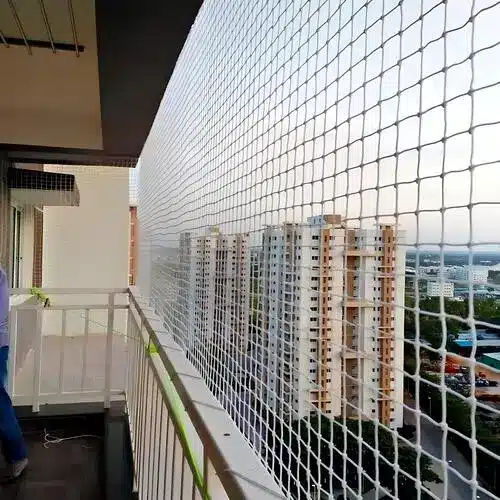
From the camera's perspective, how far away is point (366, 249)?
3.30 ft

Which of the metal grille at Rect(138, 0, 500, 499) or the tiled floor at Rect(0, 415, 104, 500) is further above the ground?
the metal grille at Rect(138, 0, 500, 499)

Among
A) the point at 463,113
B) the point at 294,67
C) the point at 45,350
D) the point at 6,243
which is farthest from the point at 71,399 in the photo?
the point at 45,350

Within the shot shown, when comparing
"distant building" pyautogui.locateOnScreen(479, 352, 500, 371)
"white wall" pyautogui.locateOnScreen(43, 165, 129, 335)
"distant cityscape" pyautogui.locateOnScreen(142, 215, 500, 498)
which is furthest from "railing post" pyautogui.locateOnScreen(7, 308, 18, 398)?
"white wall" pyautogui.locateOnScreen(43, 165, 129, 335)

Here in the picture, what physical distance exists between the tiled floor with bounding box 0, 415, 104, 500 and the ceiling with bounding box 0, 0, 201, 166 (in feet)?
6.83

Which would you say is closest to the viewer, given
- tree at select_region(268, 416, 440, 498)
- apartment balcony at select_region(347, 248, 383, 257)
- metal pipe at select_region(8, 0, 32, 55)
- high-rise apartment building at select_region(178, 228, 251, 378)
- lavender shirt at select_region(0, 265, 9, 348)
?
tree at select_region(268, 416, 440, 498)

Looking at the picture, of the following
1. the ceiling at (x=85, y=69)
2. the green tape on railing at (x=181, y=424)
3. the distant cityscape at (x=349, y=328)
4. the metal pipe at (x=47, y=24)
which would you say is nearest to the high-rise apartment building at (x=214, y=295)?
the distant cityscape at (x=349, y=328)

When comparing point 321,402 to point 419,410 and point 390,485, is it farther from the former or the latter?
point 419,410

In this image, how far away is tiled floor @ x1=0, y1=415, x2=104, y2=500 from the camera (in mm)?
2516

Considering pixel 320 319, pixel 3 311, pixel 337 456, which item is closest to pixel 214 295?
pixel 320 319

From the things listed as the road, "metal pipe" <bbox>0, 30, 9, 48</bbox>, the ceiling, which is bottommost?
the road

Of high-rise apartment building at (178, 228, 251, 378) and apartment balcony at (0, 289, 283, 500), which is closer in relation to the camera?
apartment balcony at (0, 289, 283, 500)

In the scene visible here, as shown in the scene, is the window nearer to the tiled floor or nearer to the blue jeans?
the tiled floor

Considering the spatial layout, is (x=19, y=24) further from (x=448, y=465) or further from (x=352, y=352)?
(x=448, y=465)

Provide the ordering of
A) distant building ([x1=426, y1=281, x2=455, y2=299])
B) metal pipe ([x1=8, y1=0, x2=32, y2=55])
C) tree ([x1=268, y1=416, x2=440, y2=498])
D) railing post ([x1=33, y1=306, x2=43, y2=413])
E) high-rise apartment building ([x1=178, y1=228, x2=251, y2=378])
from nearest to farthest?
distant building ([x1=426, y1=281, x2=455, y2=299]) → tree ([x1=268, y1=416, x2=440, y2=498]) → high-rise apartment building ([x1=178, y1=228, x2=251, y2=378]) → metal pipe ([x1=8, y1=0, x2=32, y2=55]) → railing post ([x1=33, y1=306, x2=43, y2=413])
